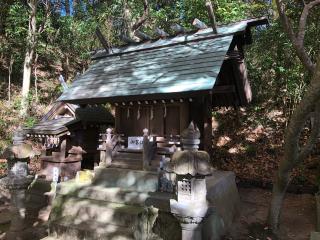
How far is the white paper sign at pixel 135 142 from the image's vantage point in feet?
32.7

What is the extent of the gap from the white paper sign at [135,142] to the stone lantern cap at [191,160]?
14.3 ft

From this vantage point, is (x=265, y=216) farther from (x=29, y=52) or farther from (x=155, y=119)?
(x=29, y=52)

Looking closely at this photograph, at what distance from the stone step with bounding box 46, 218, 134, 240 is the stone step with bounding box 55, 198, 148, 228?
0.44ft

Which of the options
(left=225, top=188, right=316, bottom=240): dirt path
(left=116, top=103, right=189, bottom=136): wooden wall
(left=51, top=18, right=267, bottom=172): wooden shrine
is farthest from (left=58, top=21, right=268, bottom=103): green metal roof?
(left=225, top=188, right=316, bottom=240): dirt path

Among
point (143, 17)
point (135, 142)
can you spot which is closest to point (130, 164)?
point (135, 142)

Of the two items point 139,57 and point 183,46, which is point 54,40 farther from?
point 183,46

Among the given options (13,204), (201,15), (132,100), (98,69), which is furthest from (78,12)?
(13,204)

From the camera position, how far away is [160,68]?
9633 mm

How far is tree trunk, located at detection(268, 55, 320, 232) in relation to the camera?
5.61 metres

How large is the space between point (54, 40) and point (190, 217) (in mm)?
20318

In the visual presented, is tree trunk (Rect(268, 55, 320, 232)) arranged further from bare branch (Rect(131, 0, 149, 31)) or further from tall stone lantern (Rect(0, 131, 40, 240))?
bare branch (Rect(131, 0, 149, 31))

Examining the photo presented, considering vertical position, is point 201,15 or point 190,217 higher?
point 201,15

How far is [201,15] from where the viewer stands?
1642 cm

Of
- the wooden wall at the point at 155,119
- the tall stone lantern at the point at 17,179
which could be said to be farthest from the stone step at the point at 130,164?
the tall stone lantern at the point at 17,179
